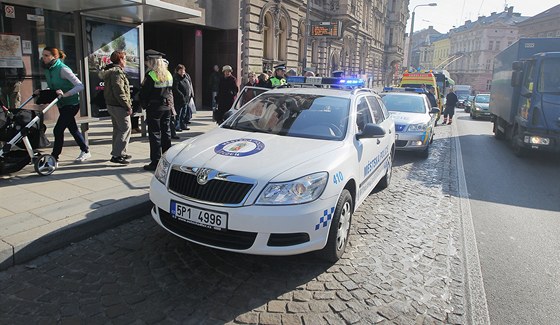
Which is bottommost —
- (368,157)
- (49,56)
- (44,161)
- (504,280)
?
(504,280)

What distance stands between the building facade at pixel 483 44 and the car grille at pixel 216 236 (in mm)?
89088

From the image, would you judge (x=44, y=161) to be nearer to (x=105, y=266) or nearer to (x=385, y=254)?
(x=105, y=266)

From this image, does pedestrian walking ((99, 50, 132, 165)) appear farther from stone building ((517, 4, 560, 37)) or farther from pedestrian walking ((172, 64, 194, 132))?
stone building ((517, 4, 560, 37))

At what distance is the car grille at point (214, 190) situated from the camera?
3.38m

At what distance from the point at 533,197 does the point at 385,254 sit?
4277 millimetres

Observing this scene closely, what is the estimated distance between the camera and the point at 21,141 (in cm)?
559

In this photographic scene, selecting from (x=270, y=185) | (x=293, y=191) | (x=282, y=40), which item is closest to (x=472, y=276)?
(x=293, y=191)

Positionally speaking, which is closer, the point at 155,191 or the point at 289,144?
the point at 155,191

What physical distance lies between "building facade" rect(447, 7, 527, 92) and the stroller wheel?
88125 mm

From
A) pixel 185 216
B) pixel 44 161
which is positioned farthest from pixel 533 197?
pixel 44 161

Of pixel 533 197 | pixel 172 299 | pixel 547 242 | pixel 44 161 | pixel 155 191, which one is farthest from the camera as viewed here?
pixel 533 197

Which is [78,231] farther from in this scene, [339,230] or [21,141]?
[339,230]

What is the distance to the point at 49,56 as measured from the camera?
5934 mm

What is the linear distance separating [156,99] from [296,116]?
270cm
